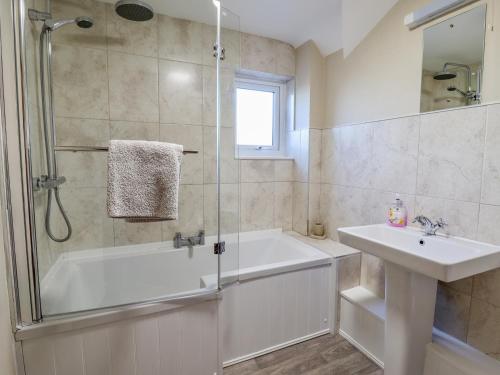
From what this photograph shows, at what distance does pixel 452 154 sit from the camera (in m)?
1.43

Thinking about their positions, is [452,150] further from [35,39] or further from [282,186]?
[35,39]

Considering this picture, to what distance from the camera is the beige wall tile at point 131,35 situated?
1.75m

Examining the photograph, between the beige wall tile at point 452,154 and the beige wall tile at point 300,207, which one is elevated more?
the beige wall tile at point 452,154

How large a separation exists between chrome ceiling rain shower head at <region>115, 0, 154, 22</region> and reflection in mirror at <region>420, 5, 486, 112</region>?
1770 mm

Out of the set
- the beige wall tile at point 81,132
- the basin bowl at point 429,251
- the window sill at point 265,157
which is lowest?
the basin bowl at point 429,251

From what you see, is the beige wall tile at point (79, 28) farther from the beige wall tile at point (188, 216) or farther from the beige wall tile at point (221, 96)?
the beige wall tile at point (188, 216)

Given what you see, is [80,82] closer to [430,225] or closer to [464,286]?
[430,225]

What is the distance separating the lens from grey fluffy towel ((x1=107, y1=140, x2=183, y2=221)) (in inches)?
46.8

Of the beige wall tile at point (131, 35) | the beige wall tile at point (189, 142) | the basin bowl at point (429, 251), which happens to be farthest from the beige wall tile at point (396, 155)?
the beige wall tile at point (131, 35)

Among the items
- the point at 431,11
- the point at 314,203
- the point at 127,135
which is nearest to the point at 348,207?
the point at 314,203

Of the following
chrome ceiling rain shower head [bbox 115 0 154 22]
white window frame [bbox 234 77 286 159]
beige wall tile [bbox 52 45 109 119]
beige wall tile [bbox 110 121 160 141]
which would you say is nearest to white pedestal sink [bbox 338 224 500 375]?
white window frame [bbox 234 77 286 159]

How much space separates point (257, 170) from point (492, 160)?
160 cm

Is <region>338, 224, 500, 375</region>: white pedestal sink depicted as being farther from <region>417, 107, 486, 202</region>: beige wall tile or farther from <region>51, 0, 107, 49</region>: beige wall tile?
<region>51, 0, 107, 49</region>: beige wall tile

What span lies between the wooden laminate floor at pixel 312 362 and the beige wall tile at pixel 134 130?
5.36ft
